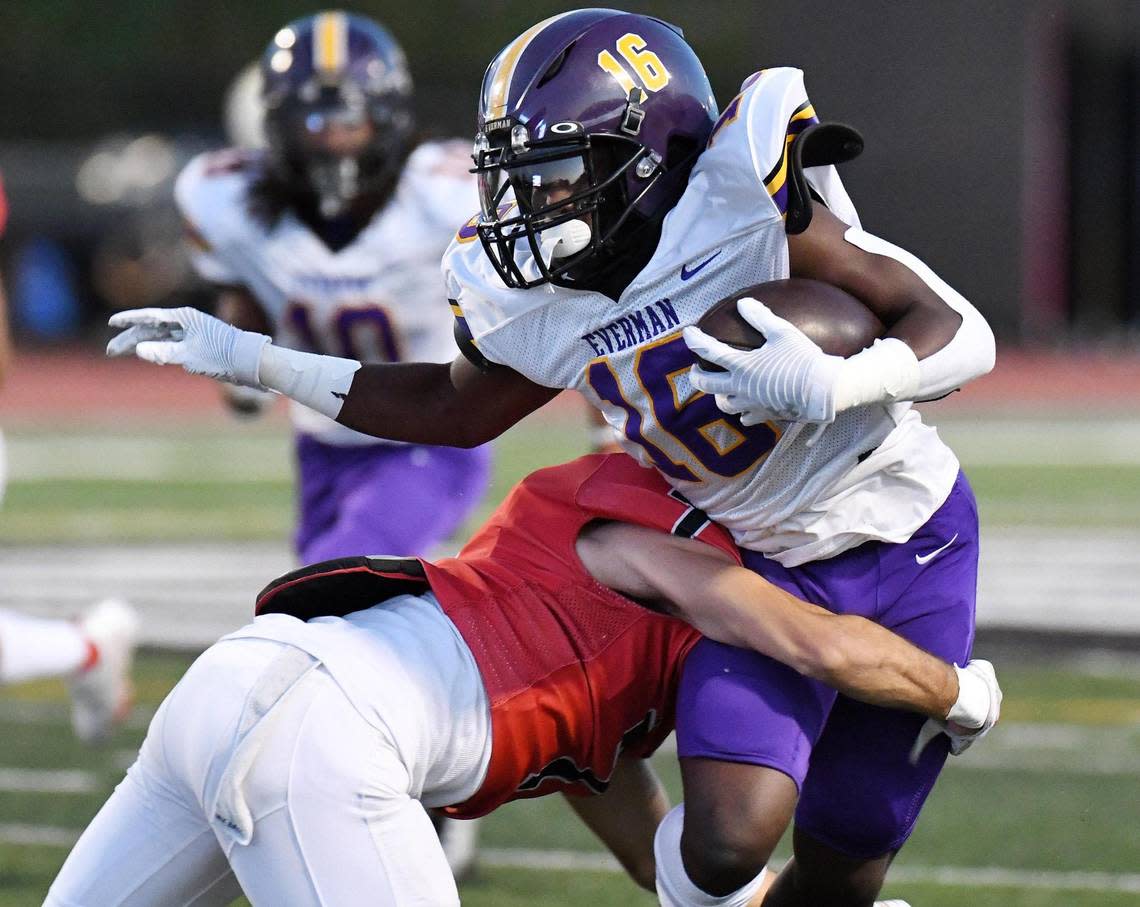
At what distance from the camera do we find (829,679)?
247cm

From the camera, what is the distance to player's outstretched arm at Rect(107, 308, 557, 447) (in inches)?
111

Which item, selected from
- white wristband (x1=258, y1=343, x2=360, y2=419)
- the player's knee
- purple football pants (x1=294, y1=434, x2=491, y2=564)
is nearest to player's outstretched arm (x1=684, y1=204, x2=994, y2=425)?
the player's knee

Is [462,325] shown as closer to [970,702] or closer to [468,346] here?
[468,346]

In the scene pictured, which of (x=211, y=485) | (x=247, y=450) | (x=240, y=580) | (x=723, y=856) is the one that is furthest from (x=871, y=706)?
(x=247, y=450)

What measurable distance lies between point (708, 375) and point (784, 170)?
0.34 m

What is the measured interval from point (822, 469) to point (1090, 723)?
283cm

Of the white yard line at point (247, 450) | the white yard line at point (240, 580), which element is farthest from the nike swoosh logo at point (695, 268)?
the white yard line at point (247, 450)

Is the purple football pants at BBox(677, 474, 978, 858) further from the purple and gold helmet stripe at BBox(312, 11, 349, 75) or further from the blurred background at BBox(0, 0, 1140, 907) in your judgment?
the purple and gold helmet stripe at BBox(312, 11, 349, 75)

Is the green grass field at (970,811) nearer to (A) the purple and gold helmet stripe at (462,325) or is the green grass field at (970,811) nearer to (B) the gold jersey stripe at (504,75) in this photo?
(A) the purple and gold helmet stripe at (462,325)

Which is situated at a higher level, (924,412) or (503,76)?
(503,76)

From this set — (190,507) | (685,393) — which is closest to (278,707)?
(685,393)

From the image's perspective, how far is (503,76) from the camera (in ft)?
8.57

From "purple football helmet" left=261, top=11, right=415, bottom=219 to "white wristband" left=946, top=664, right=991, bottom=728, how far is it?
2253 millimetres

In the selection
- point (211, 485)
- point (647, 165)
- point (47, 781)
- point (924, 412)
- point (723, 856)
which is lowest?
point (924, 412)
